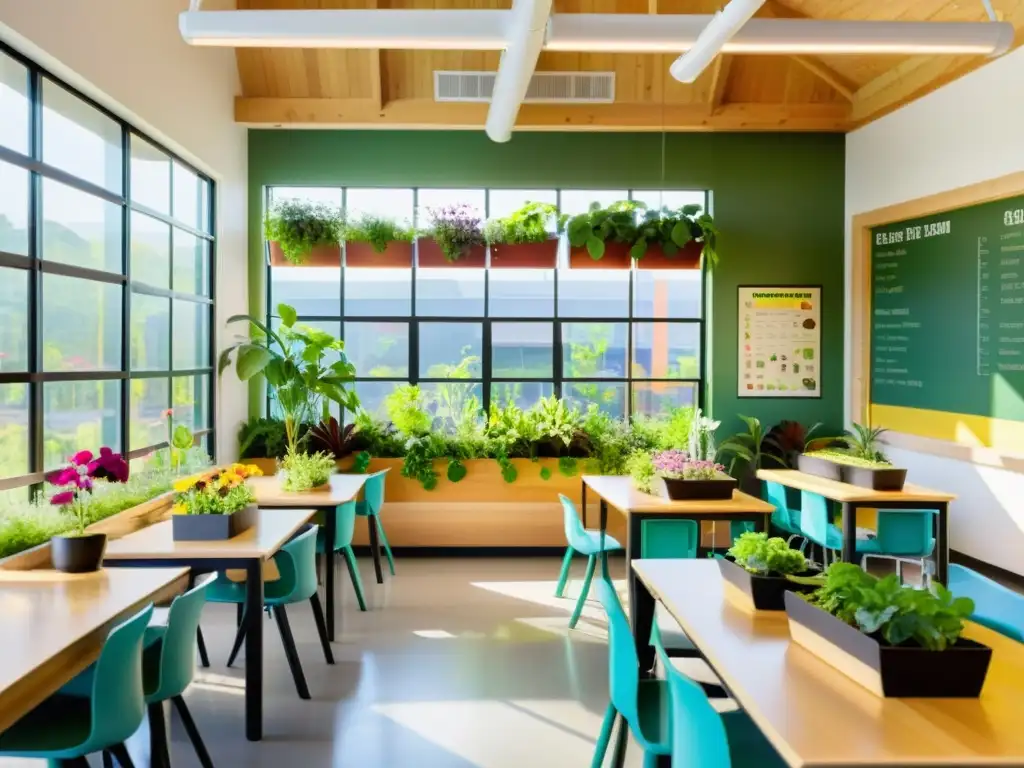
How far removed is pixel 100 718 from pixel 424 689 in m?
2.12

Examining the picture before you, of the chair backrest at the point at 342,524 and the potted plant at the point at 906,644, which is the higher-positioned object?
the potted plant at the point at 906,644

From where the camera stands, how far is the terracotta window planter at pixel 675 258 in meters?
7.99

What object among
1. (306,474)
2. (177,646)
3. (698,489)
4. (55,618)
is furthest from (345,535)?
(55,618)

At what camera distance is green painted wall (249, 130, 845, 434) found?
8.32m

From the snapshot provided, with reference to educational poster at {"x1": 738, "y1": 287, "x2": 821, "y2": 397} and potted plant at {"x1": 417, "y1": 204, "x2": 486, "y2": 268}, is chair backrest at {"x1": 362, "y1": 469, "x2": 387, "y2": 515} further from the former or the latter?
educational poster at {"x1": 738, "y1": 287, "x2": 821, "y2": 397}

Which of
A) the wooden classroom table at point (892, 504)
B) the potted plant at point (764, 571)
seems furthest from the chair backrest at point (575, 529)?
the potted plant at point (764, 571)

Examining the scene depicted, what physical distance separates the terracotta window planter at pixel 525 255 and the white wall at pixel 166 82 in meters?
2.27

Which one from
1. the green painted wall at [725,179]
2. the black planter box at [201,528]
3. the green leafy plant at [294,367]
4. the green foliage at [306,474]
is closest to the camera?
the black planter box at [201,528]

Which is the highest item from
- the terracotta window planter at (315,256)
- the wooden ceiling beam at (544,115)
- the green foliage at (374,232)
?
the wooden ceiling beam at (544,115)

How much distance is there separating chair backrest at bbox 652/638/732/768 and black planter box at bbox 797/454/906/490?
368 centimetres

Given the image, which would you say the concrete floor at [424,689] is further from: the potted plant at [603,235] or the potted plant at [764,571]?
the potted plant at [603,235]

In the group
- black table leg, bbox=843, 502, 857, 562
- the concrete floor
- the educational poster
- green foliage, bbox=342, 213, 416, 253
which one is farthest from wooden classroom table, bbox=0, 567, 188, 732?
the educational poster

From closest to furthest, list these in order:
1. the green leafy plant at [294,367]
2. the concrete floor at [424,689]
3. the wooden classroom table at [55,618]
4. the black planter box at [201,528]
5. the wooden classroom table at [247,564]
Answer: the wooden classroom table at [55,618] → the concrete floor at [424,689] → the wooden classroom table at [247,564] → the black planter box at [201,528] → the green leafy plant at [294,367]

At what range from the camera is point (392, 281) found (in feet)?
27.6
